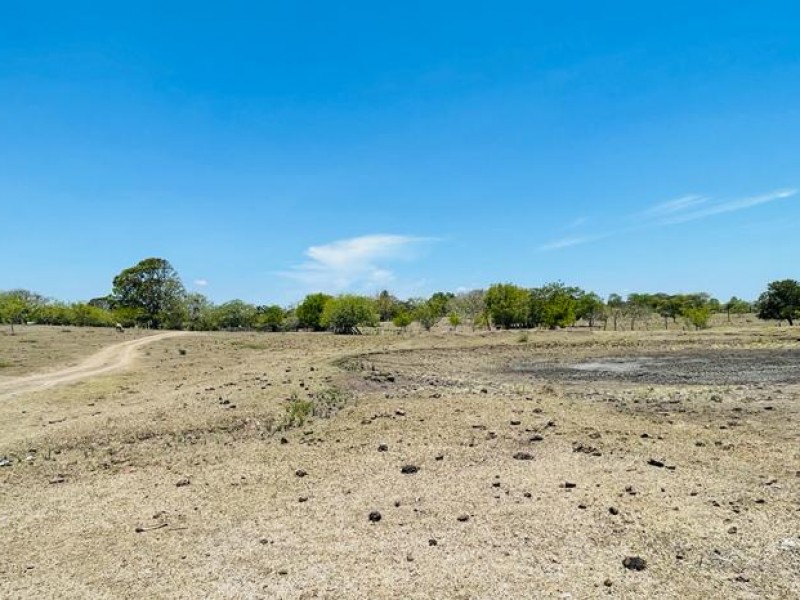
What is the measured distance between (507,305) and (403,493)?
82.3m

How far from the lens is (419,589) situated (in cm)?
568

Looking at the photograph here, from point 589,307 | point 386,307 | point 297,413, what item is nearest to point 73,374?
point 297,413

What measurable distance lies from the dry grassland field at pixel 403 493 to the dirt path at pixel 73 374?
3.44m

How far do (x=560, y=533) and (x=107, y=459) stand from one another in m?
9.41

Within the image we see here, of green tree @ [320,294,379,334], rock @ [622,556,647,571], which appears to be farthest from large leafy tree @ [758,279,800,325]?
rock @ [622,556,647,571]

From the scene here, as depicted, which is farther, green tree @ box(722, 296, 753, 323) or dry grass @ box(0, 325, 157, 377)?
green tree @ box(722, 296, 753, 323)

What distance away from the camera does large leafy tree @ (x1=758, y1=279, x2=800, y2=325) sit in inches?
2776

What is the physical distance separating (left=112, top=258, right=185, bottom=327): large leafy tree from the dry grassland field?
77861mm

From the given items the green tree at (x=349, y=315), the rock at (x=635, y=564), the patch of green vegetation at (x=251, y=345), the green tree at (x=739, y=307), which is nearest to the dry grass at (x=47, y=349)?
the patch of green vegetation at (x=251, y=345)

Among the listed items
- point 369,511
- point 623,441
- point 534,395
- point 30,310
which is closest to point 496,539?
point 369,511

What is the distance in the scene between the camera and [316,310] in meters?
92.8

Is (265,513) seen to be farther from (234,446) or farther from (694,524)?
(694,524)

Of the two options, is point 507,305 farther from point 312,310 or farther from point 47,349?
point 47,349

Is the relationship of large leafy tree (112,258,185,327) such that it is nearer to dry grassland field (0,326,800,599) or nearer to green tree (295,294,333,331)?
green tree (295,294,333,331)
